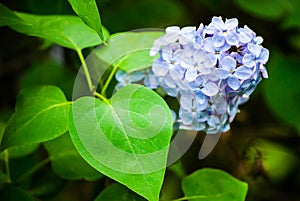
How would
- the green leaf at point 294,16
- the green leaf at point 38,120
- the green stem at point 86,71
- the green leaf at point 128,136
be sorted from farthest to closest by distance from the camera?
the green leaf at point 294,16, the green stem at point 86,71, the green leaf at point 38,120, the green leaf at point 128,136

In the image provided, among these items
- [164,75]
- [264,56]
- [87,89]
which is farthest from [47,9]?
[264,56]

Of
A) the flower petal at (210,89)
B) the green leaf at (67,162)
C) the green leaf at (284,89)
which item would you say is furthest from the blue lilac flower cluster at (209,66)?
the green leaf at (284,89)

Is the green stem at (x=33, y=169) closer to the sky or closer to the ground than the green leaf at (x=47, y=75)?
closer to the sky

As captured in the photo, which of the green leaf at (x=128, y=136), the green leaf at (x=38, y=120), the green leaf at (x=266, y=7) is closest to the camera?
the green leaf at (x=128, y=136)

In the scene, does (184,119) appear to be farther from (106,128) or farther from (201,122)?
(106,128)

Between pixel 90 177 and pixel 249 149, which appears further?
pixel 249 149

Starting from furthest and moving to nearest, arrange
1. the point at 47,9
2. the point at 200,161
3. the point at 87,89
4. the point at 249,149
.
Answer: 1. the point at 200,161
2. the point at 47,9
3. the point at 249,149
4. the point at 87,89

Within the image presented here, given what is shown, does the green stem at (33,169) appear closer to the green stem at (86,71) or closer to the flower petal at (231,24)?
the green stem at (86,71)
